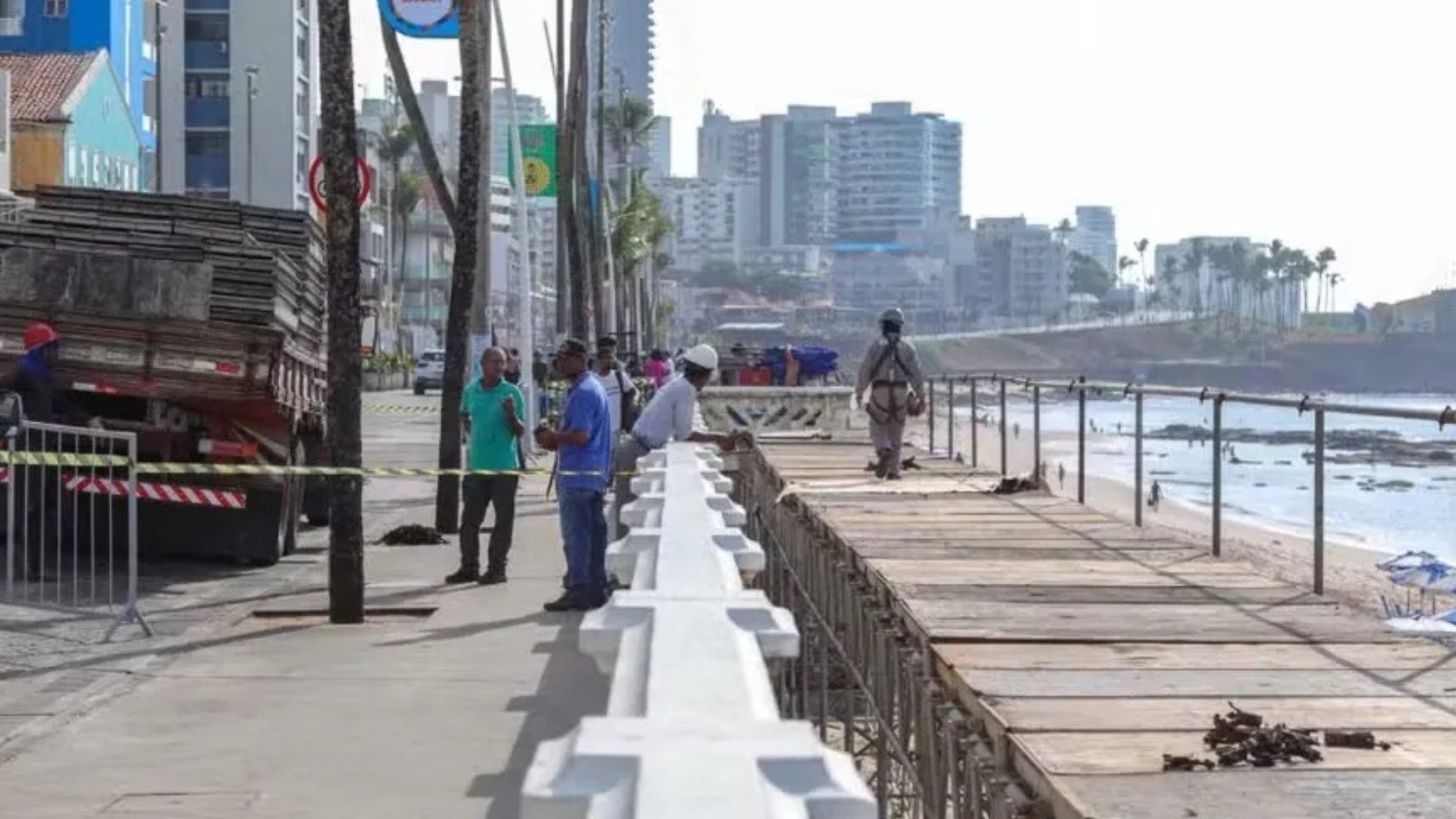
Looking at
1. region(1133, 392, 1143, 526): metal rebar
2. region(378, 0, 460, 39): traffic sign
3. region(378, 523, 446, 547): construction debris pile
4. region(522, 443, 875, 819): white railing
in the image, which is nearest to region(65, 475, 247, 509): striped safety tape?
region(378, 523, 446, 547): construction debris pile

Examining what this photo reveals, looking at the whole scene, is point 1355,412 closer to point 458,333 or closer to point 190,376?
point 190,376

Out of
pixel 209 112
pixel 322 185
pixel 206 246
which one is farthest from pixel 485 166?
pixel 209 112

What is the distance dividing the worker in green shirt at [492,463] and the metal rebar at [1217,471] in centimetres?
597

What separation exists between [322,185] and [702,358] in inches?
115

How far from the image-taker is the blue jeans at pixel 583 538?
47.9ft

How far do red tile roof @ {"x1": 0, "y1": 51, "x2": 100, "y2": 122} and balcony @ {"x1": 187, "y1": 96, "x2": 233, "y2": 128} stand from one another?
26085mm

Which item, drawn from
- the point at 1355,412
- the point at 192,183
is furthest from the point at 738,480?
the point at 192,183

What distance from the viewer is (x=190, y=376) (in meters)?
16.6

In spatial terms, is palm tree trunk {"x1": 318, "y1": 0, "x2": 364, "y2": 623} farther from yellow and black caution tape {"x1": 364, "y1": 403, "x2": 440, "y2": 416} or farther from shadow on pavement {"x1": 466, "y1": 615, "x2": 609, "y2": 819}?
yellow and black caution tape {"x1": 364, "y1": 403, "x2": 440, "y2": 416}

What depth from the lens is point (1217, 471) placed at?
38.7 ft

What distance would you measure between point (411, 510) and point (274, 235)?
5.29 meters

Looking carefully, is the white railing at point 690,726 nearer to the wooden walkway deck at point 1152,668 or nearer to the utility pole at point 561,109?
the wooden walkway deck at point 1152,668

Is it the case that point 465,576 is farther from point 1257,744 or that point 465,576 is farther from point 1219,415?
point 1257,744

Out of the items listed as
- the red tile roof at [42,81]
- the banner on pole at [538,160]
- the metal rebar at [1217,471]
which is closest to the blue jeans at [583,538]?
the metal rebar at [1217,471]
